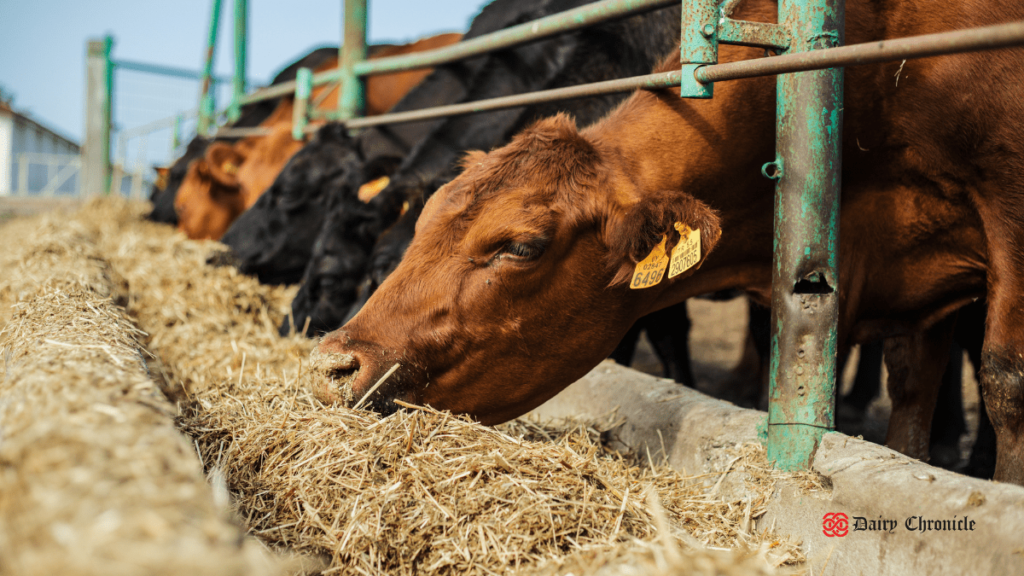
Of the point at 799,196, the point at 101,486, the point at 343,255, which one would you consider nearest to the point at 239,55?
the point at 343,255

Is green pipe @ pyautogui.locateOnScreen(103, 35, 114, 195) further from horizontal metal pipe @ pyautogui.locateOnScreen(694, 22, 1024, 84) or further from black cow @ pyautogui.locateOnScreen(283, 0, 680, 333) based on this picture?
horizontal metal pipe @ pyautogui.locateOnScreen(694, 22, 1024, 84)

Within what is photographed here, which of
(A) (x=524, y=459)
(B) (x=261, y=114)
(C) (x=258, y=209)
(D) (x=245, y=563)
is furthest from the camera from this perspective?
(B) (x=261, y=114)

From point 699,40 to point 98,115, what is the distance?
44.8 feet

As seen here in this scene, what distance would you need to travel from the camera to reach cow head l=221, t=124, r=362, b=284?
5223 mm

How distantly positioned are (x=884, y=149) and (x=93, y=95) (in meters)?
13.9

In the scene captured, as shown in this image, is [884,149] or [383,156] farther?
[383,156]

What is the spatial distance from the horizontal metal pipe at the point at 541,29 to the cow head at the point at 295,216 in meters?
0.93

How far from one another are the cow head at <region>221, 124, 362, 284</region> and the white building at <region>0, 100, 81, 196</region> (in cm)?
1293

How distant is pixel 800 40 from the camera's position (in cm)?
202

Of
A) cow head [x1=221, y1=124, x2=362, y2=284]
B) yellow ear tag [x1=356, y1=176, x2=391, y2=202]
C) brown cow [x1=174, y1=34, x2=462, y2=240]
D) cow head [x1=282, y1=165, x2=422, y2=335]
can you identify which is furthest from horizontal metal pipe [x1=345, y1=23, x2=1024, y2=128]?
brown cow [x1=174, y1=34, x2=462, y2=240]

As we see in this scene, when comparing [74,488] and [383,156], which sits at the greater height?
[383,156]

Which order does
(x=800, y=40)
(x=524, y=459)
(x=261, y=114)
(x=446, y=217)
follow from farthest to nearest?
1. (x=261, y=114)
2. (x=446, y=217)
3. (x=800, y=40)
4. (x=524, y=459)

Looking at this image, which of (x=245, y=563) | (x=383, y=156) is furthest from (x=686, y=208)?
(x=383, y=156)

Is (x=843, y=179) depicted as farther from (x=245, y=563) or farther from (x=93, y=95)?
(x=93, y=95)
